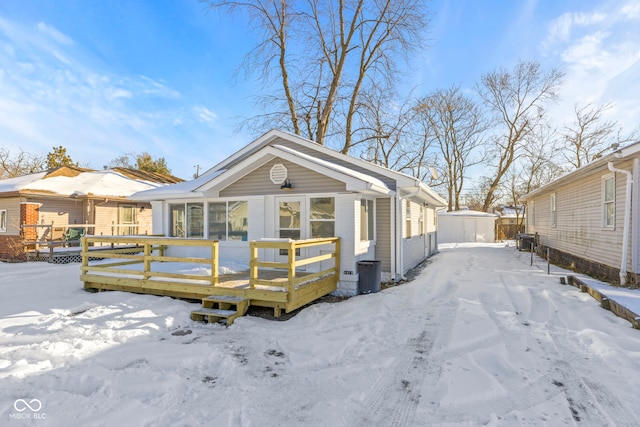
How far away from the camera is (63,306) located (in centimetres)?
622

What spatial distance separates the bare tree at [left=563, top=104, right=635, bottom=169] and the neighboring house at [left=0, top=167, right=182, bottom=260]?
3172 centimetres

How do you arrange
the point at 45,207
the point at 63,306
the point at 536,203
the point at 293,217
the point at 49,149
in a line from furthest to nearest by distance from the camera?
1. the point at 49,149
2. the point at 536,203
3. the point at 45,207
4. the point at 293,217
5. the point at 63,306

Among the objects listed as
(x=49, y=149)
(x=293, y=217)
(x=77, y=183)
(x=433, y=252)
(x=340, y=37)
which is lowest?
(x=433, y=252)

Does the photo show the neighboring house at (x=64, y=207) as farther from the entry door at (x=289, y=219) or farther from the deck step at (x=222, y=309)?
the deck step at (x=222, y=309)

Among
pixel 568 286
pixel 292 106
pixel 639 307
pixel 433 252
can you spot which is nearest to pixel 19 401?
pixel 639 307

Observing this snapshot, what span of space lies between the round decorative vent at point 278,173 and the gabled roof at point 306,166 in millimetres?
288

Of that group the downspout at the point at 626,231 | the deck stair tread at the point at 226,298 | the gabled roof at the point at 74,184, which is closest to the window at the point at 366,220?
the deck stair tread at the point at 226,298

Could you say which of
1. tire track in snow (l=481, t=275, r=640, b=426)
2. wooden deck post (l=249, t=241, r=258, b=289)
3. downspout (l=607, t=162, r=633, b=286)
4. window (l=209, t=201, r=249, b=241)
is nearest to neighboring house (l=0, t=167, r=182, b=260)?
window (l=209, t=201, r=249, b=241)

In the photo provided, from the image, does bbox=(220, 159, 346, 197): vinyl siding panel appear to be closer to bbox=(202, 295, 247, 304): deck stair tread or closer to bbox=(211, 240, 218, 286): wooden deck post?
bbox=(211, 240, 218, 286): wooden deck post

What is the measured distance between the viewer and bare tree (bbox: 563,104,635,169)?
23.7 metres

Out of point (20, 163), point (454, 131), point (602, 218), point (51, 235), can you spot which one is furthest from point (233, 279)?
point (20, 163)

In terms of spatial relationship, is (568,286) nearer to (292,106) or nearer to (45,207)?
(292,106)

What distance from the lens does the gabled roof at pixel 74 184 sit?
46.3ft

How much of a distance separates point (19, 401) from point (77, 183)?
673 inches
